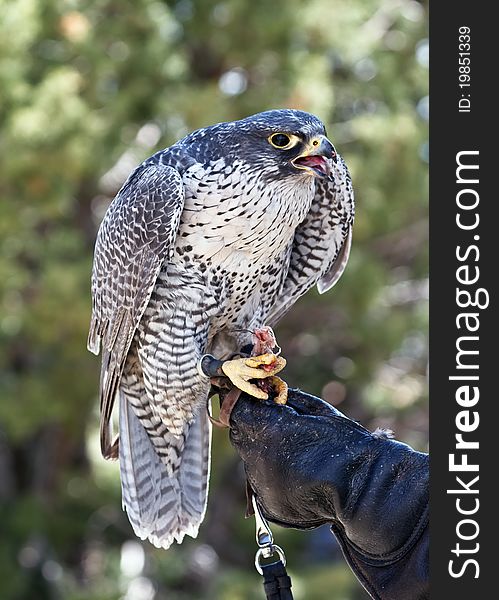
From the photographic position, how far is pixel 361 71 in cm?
810

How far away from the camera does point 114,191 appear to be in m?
7.93

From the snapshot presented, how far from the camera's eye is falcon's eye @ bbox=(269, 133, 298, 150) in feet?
8.77

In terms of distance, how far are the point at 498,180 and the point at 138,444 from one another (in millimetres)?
1544

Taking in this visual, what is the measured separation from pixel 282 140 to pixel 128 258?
0.58 meters

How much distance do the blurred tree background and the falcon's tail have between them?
2780 millimetres

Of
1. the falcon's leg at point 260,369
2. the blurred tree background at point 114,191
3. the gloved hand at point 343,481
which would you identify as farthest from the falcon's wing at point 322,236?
the blurred tree background at point 114,191

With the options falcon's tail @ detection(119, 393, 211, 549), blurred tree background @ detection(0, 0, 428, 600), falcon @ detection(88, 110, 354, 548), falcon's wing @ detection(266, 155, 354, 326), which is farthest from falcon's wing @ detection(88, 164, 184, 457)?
blurred tree background @ detection(0, 0, 428, 600)

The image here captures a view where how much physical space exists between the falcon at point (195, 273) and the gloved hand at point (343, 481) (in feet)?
0.50

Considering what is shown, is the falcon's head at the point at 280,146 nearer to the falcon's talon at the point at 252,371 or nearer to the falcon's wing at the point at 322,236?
the falcon's wing at the point at 322,236

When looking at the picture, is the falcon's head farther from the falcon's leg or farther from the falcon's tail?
the falcon's tail

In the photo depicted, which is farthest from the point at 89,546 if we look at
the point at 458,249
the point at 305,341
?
the point at 458,249

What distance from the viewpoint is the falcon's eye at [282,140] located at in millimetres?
2672

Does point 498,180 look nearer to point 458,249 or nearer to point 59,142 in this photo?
point 458,249

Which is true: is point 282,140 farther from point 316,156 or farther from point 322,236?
point 322,236
